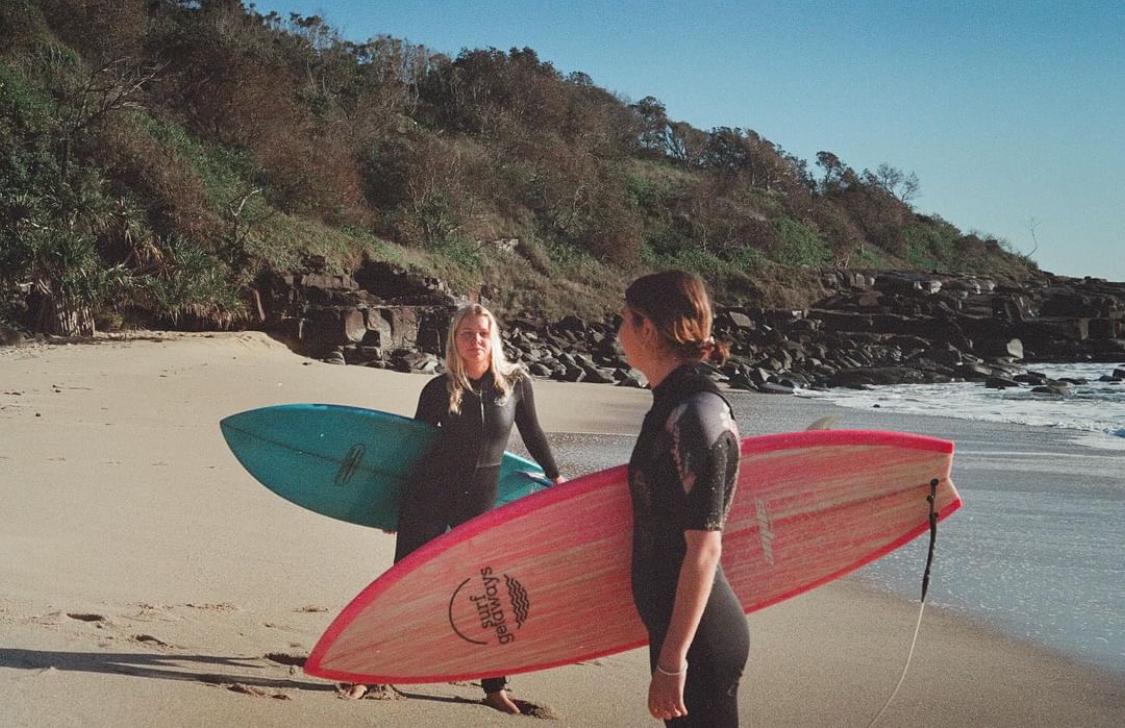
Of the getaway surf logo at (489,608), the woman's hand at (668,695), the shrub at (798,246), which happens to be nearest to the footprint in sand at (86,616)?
the getaway surf logo at (489,608)

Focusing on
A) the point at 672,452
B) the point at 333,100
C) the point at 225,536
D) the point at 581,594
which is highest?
the point at 333,100

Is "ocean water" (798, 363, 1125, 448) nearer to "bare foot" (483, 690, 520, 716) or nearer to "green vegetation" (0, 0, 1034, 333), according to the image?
"bare foot" (483, 690, 520, 716)

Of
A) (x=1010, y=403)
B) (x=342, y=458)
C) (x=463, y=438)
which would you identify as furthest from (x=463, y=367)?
(x=1010, y=403)

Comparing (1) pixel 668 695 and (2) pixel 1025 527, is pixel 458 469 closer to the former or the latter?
(1) pixel 668 695

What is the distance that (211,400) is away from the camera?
382 inches

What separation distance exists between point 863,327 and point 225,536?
26.1m

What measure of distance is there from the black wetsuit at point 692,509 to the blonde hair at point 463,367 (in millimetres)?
1584

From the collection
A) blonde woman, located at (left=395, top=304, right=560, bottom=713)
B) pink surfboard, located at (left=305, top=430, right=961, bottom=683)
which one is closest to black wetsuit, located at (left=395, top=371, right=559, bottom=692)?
blonde woman, located at (left=395, top=304, right=560, bottom=713)

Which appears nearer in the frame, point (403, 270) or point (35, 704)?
point (35, 704)

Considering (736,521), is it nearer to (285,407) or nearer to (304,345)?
(285,407)


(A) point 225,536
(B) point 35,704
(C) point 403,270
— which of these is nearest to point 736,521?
(B) point 35,704

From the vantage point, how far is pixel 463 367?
3.40 metres

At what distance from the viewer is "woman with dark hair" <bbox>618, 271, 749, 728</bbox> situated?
173cm

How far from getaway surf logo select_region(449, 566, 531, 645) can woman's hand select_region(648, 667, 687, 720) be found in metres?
0.77
